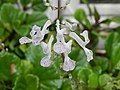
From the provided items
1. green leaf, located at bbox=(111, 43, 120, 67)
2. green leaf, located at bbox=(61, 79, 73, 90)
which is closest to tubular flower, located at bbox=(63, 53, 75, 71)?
green leaf, located at bbox=(61, 79, 73, 90)

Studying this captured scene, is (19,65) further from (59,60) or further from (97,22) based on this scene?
(97,22)

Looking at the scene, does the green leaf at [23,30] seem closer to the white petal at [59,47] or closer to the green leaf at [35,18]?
the green leaf at [35,18]

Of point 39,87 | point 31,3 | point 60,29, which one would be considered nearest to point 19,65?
point 39,87

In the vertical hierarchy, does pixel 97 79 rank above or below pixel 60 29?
below

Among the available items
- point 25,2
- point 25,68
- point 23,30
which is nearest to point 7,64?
point 25,68

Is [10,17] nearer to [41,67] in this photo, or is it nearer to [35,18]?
[35,18]

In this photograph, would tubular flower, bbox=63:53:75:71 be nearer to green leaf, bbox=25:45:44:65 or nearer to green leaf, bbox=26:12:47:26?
green leaf, bbox=25:45:44:65

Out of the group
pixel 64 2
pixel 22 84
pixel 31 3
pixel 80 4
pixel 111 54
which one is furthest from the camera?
pixel 80 4
